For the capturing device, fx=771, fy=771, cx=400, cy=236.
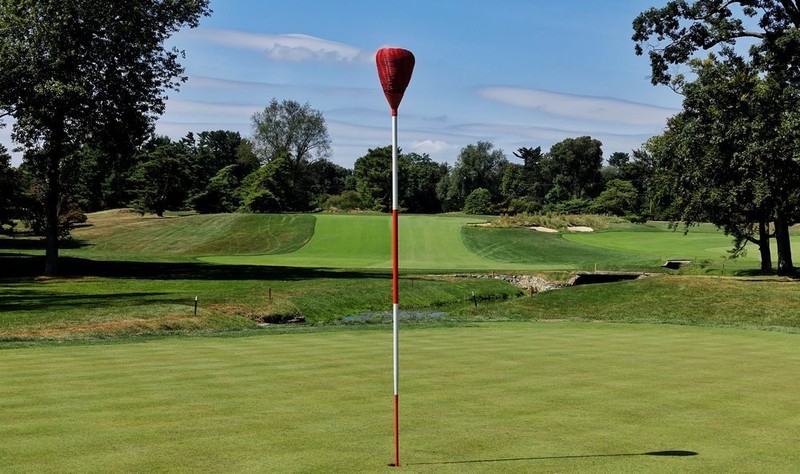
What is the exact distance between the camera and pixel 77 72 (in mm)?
48250

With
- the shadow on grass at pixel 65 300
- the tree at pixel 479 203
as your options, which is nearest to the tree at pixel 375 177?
the tree at pixel 479 203

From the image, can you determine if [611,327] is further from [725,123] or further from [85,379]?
[85,379]

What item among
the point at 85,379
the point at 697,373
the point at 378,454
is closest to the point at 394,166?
the point at 378,454

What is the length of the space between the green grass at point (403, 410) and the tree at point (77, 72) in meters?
32.0

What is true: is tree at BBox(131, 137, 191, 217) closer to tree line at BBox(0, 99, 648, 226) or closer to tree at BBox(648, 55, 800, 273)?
tree line at BBox(0, 99, 648, 226)

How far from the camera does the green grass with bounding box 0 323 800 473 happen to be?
8.41 metres

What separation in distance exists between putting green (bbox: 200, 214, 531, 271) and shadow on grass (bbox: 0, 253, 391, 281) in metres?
8.07

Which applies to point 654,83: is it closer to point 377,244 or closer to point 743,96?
point 743,96

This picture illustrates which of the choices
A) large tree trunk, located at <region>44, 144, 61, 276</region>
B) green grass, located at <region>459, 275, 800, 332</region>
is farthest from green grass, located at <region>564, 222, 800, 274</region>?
large tree trunk, located at <region>44, 144, 61, 276</region>

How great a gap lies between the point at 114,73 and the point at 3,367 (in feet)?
126

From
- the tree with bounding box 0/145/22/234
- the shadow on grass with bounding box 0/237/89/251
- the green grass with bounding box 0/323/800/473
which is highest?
the tree with bounding box 0/145/22/234

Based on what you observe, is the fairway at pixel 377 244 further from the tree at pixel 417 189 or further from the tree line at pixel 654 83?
the tree at pixel 417 189

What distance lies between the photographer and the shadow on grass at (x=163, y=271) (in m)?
51.2

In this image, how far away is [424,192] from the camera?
15912 cm
